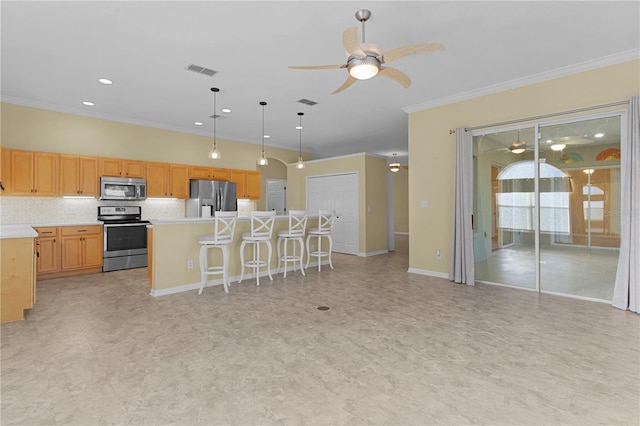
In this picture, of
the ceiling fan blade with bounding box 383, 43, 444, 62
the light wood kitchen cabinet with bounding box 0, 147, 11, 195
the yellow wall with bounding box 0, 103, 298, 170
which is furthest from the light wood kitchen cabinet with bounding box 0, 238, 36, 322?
the ceiling fan blade with bounding box 383, 43, 444, 62

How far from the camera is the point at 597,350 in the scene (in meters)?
2.69

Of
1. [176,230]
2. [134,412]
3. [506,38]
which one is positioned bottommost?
[134,412]

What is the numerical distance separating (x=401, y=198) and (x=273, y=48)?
10787mm

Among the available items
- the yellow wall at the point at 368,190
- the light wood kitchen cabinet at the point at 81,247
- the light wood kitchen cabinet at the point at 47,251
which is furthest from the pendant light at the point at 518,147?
the light wood kitchen cabinet at the point at 47,251

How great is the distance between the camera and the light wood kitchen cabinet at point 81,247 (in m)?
5.45

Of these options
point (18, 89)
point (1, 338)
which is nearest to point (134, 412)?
point (1, 338)

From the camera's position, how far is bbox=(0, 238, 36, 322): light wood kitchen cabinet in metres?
3.28

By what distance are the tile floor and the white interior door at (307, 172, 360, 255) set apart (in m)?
3.98

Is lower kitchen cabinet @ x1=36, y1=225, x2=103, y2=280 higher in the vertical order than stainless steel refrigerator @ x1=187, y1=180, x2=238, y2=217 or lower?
lower

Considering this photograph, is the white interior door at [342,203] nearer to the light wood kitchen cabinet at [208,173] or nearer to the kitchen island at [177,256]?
the light wood kitchen cabinet at [208,173]

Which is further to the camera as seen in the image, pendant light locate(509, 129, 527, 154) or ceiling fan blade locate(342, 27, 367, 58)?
pendant light locate(509, 129, 527, 154)

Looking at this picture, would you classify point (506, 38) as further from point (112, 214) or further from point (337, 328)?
point (112, 214)

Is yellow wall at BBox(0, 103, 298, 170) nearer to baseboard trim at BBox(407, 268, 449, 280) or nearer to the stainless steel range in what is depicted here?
the stainless steel range

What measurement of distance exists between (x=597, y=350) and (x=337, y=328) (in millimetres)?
2224
